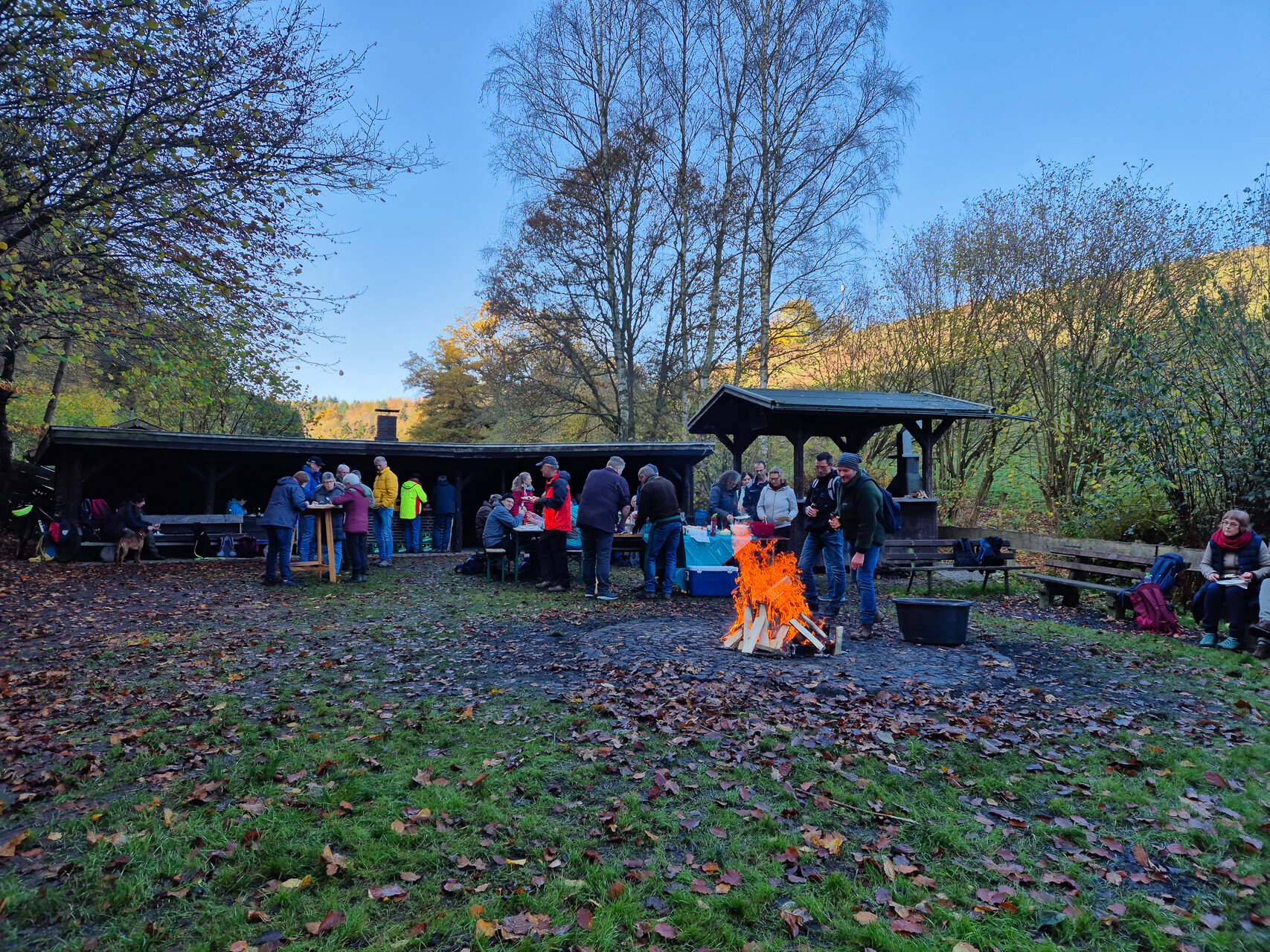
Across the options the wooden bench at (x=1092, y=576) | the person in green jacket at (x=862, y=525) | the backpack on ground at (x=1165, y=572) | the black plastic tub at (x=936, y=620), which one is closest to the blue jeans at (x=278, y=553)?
the person in green jacket at (x=862, y=525)

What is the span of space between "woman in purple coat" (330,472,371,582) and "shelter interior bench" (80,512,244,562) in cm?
603

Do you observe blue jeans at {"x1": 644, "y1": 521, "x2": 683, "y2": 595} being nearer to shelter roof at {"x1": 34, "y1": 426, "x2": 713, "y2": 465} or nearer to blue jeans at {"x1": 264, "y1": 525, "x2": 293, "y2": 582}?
blue jeans at {"x1": 264, "y1": 525, "x2": 293, "y2": 582}

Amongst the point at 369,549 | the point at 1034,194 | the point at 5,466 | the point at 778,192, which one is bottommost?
the point at 369,549

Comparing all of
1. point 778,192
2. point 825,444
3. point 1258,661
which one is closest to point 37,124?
point 1258,661

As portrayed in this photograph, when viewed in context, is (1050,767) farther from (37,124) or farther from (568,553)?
(37,124)

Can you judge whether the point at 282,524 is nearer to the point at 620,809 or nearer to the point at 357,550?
the point at 357,550

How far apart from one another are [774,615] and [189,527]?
46.5 ft

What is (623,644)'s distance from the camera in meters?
6.82

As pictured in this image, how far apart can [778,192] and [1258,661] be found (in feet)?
56.1

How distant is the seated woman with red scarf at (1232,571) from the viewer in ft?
23.1

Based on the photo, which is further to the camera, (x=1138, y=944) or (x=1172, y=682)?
(x=1172, y=682)

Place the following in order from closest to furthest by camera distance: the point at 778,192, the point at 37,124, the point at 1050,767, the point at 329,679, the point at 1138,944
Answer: the point at 1138,944, the point at 1050,767, the point at 329,679, the point at 37,124, the point at 778,192

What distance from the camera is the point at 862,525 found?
23.9ft

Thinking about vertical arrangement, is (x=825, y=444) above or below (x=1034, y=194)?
below
